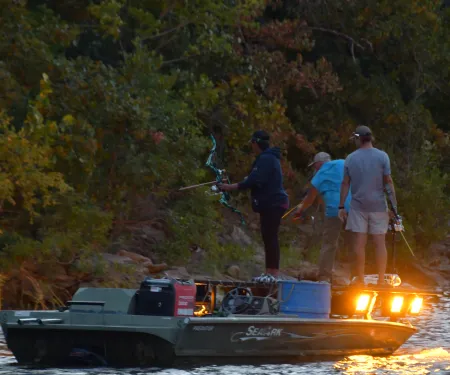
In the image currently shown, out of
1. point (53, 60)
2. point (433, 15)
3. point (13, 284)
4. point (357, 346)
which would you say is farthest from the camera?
point (433, 15)

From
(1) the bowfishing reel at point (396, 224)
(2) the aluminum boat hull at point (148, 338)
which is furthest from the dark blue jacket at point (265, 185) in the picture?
(2) the aluminum boat hull at point (148, 338)

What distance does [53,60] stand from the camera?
60.7 feet

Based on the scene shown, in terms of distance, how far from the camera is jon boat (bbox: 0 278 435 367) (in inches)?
423

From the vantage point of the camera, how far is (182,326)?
1068 centimetres

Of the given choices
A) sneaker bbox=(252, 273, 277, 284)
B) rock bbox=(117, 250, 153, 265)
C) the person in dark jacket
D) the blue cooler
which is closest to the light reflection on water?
the blue cooler

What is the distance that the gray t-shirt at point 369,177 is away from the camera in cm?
1227

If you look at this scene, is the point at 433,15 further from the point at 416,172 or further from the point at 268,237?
the point at 268,237

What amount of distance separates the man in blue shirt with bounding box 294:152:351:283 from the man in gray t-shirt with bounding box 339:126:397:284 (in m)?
0.72

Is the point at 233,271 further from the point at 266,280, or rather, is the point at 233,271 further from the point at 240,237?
the point at 266,280

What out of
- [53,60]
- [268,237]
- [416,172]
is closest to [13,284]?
[53,60]

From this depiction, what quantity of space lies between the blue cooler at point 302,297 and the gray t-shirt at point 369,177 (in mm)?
940

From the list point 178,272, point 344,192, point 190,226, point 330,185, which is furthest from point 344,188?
point 190,226

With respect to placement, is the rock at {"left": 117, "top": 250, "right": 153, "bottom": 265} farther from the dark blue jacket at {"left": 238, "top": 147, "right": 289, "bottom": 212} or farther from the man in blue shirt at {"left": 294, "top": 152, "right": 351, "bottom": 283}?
the dark blue jacket at {"left": 238, "top": 147, "right": 289, "bottom": 212}

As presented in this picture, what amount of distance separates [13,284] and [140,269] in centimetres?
268
